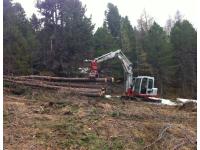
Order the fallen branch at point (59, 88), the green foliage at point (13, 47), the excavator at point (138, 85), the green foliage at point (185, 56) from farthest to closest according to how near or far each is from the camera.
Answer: the green foliage at point (185, 56)
the green foliage at point (13, 47)
the excavator at point (138, 85)
the fallen branch at point (59, 88)

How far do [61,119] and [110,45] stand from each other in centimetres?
2800

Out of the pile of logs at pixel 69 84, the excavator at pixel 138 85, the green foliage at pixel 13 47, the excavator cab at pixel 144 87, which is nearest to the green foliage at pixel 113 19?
the green foliage at pixel 13 47

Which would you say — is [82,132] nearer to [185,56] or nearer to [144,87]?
[144,87]

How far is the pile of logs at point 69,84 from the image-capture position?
647 inches

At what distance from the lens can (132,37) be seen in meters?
40.8

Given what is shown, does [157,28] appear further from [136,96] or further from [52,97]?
[52,97]

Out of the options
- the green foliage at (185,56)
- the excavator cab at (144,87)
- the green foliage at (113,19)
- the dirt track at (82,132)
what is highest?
the green foliage at (113,19)

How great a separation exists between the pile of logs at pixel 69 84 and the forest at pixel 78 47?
11.5 metres

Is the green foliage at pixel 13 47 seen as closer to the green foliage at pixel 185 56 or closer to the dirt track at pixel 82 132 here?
the green foliage at pixel 185 56

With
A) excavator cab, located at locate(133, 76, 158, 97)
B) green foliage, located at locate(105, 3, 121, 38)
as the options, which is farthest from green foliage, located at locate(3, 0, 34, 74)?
green foliage, located at locate(105, 3, 121, 38)

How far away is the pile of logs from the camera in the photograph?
1644 cm

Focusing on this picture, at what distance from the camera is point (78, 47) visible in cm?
3092


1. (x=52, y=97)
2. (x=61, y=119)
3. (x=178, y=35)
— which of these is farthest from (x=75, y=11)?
(x=61, y=119)

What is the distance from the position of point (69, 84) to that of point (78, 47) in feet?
45.6
